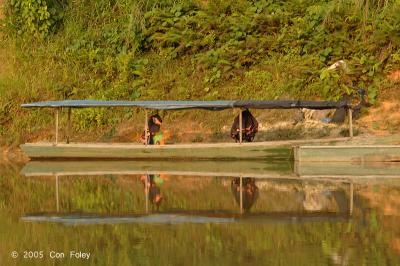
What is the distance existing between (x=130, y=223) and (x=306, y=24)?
53.8 feet

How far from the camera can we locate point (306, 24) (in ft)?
102

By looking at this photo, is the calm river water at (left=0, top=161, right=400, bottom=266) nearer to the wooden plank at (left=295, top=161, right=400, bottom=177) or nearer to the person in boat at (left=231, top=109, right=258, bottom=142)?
the wooden plank at (left=295, top=161, right=400, bottom=177)

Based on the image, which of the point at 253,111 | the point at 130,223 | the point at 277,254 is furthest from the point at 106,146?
the point at 277,254

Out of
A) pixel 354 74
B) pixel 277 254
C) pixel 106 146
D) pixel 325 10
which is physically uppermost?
pixel 325 10

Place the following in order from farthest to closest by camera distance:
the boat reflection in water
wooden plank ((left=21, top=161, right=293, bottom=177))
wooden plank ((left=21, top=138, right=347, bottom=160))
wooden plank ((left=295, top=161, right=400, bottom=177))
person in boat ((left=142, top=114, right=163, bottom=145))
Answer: person in boat ((left=142, top=114, right=163, bottom=145)), wooden plank ((left=21, top=138, right=347, bottom=160)), wooden plank ((left=21, top=161, right=293, bottom=177)), wooden plank ((left=295, top=161, right=400, bottom=177)), the boat reflection in water

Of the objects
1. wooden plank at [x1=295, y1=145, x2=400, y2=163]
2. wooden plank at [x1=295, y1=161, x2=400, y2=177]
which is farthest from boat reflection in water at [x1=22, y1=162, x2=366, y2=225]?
wooden plank at [x1=295, y1=145, x2=400, y2=163]

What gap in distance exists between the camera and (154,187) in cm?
2070

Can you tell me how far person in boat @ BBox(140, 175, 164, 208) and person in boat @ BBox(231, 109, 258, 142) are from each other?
4.52 meters

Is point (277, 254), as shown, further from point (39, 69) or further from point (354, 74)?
point (39, 69)

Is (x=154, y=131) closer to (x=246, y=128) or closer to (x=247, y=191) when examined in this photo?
(x=246, y=128)

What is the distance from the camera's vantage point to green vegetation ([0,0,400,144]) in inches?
1184

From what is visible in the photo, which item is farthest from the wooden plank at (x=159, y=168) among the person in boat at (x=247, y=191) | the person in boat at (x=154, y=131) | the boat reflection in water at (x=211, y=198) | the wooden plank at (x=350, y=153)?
the person in boat at (x=247, y=191)

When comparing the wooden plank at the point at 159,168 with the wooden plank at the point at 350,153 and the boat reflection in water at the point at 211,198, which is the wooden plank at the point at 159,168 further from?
the wooden plank at the point at 350,153

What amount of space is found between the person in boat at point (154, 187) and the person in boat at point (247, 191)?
4.50 ft
